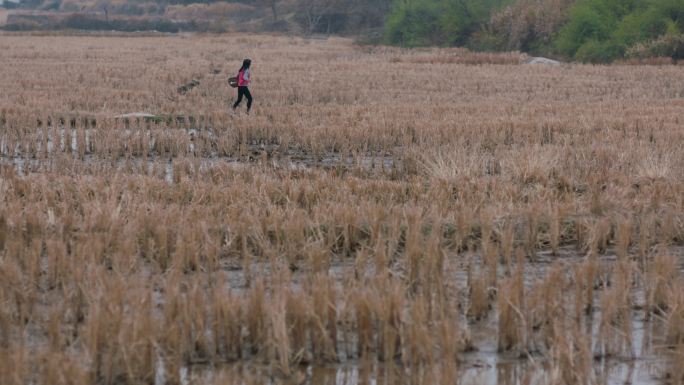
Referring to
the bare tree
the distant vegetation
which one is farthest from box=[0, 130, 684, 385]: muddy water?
the bare tree

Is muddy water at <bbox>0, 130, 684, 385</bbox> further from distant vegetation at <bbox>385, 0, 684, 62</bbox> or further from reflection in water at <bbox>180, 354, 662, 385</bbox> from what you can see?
distant vegetation at <bbox>385, 0, 684, 62</bbox>

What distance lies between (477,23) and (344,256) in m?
52.6

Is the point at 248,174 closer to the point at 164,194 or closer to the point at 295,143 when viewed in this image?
the point at 164,194

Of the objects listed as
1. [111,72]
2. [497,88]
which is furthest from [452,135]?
[111,72]

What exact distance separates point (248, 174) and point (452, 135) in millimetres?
4366

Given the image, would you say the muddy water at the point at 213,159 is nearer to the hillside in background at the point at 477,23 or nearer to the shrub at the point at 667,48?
the hillside in background at the point at 477,23

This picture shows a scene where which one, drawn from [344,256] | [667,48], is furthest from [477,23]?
[344,256]

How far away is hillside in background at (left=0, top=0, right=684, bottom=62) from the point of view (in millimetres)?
41312

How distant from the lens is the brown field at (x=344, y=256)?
5.05 meters

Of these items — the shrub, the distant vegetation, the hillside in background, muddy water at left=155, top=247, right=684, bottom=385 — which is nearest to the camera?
muddy water at left=155, top=247, right=684, bottom=385

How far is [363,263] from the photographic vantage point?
6.61 meters

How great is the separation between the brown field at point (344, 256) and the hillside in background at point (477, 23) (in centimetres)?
2695

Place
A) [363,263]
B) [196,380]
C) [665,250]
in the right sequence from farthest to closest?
1. [665,250]
2. [363,263]
3. [196,380]

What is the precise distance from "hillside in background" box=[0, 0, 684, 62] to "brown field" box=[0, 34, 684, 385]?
27.0 meters
